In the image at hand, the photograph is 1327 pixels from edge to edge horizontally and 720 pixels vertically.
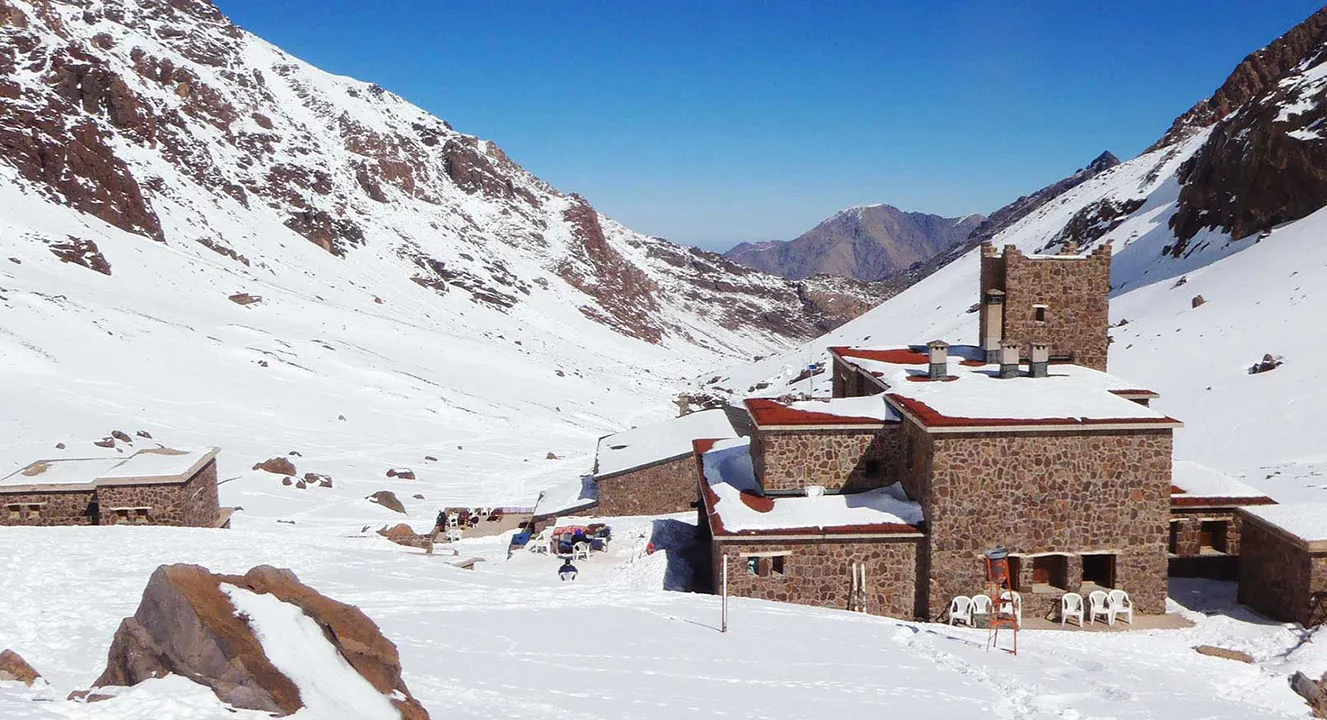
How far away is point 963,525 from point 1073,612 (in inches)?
114

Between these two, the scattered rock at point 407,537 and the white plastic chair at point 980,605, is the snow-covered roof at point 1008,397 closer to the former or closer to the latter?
the white plastic chair at point 980,605

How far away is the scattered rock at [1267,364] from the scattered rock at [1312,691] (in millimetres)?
25217

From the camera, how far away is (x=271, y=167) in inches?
4321

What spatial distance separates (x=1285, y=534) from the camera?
1748 centimetres

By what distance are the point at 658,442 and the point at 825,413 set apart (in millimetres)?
12790

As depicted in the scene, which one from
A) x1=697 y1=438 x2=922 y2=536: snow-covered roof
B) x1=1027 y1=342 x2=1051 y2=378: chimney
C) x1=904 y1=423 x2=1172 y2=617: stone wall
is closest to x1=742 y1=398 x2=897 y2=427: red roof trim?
x1=697 y1=438 x2=922 y2=536: snow-covered roof

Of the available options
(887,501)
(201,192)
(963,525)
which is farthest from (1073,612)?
(201,192)

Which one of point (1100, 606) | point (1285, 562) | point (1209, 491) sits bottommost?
point (1100, 606)

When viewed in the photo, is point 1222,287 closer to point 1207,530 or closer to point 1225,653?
point 1207,530

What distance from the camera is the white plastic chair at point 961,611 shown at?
58.9 ft

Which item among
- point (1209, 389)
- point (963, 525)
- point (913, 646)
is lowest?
point (913, 646)

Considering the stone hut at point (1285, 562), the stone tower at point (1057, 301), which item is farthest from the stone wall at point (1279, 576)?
the stone tower at point (1057, 301)

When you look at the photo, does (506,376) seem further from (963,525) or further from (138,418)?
(963,525)

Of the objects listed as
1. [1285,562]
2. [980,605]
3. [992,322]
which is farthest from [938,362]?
[1285,562]
